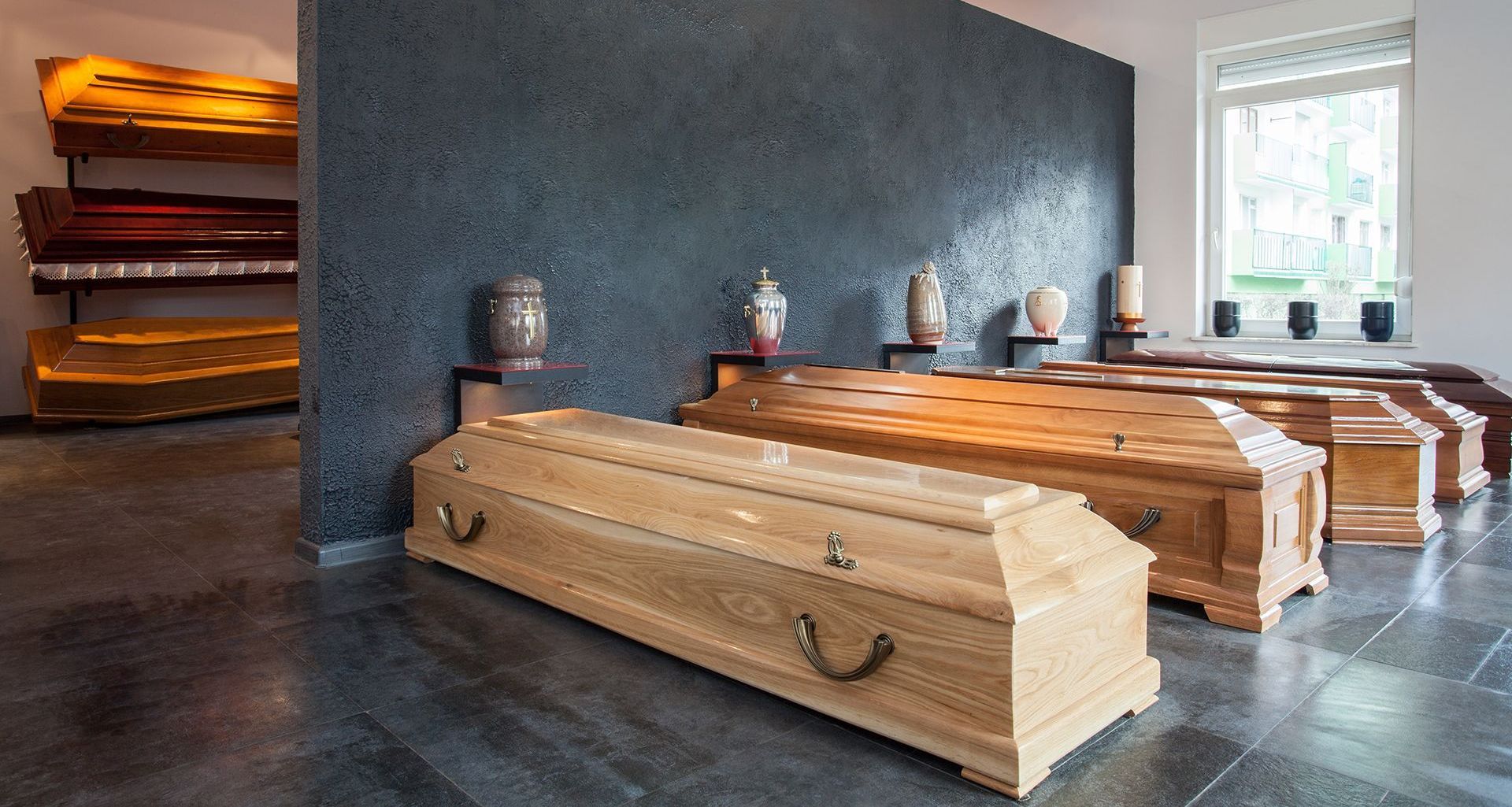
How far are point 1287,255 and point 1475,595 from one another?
4.04 meters

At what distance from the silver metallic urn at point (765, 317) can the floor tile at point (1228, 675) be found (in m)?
1.72

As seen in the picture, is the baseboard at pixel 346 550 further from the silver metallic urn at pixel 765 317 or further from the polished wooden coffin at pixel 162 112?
the polished wooden coffin at pixel 162 112

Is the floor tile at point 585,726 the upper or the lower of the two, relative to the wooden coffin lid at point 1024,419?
lower

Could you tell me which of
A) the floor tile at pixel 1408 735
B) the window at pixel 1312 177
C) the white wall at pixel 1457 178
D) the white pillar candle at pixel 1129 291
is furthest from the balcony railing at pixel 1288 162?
the floor tile at pixel 1408 735

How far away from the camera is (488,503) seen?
8.64ft

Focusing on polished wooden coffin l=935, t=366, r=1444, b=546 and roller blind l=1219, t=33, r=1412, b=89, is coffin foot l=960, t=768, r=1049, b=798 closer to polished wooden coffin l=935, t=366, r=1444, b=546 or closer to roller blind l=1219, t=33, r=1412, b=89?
polished wooden coffin l=935, t=366, r=1444, b=546

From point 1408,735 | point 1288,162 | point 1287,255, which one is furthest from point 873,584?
point 1288,162

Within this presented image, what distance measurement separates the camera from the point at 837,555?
68.9 inches

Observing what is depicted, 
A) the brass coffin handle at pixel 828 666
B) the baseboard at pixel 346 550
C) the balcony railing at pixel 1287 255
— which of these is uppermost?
the balcony railing at pixel 1287 255

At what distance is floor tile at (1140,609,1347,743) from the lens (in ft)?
5.78

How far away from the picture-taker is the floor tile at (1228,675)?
69.4 inches

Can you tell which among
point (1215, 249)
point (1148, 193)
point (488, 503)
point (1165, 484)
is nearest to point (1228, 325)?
point (1215, 249)

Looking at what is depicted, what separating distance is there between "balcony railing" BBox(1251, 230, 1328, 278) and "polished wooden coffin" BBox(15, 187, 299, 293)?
5538 millimetres

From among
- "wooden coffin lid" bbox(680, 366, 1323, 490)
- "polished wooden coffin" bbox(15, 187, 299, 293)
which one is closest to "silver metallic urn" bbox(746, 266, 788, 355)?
"wooden coffin lid" bbox(680, 366, 1323, 490)
